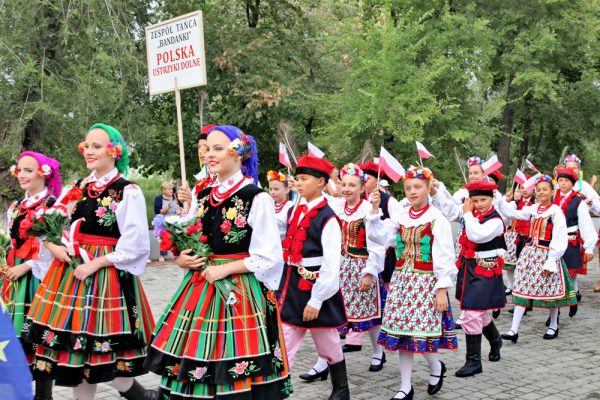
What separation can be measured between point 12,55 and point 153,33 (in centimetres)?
703

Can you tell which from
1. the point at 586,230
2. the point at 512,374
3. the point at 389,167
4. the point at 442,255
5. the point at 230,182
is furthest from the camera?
the point at 586,230

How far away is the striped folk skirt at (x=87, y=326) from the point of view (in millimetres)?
4746

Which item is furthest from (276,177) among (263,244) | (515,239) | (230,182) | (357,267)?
(515,239)

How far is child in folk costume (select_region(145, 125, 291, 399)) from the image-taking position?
3.96 meters

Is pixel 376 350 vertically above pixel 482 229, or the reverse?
pixel 482 229

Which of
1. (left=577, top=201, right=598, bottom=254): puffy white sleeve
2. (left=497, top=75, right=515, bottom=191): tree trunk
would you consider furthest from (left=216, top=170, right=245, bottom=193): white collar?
(left=497, top=75, right=515, bottom=191): tree trunk

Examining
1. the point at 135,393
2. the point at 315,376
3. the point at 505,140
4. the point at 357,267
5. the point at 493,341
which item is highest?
the point at 505,140

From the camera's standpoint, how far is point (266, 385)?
13.4ft

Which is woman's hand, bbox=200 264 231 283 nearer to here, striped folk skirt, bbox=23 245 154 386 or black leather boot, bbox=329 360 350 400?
striped folk skirt, bbox=23 245 154 386

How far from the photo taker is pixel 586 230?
9305 mm

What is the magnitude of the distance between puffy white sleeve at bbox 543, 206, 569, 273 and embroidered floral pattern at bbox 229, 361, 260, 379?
16.6 feet

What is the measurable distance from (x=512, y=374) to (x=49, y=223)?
4.32m

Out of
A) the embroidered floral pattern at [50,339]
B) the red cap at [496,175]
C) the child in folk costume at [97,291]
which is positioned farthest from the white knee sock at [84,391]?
the red cap at [496,175]

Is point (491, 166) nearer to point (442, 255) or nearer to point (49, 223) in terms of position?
point (442, 255)
